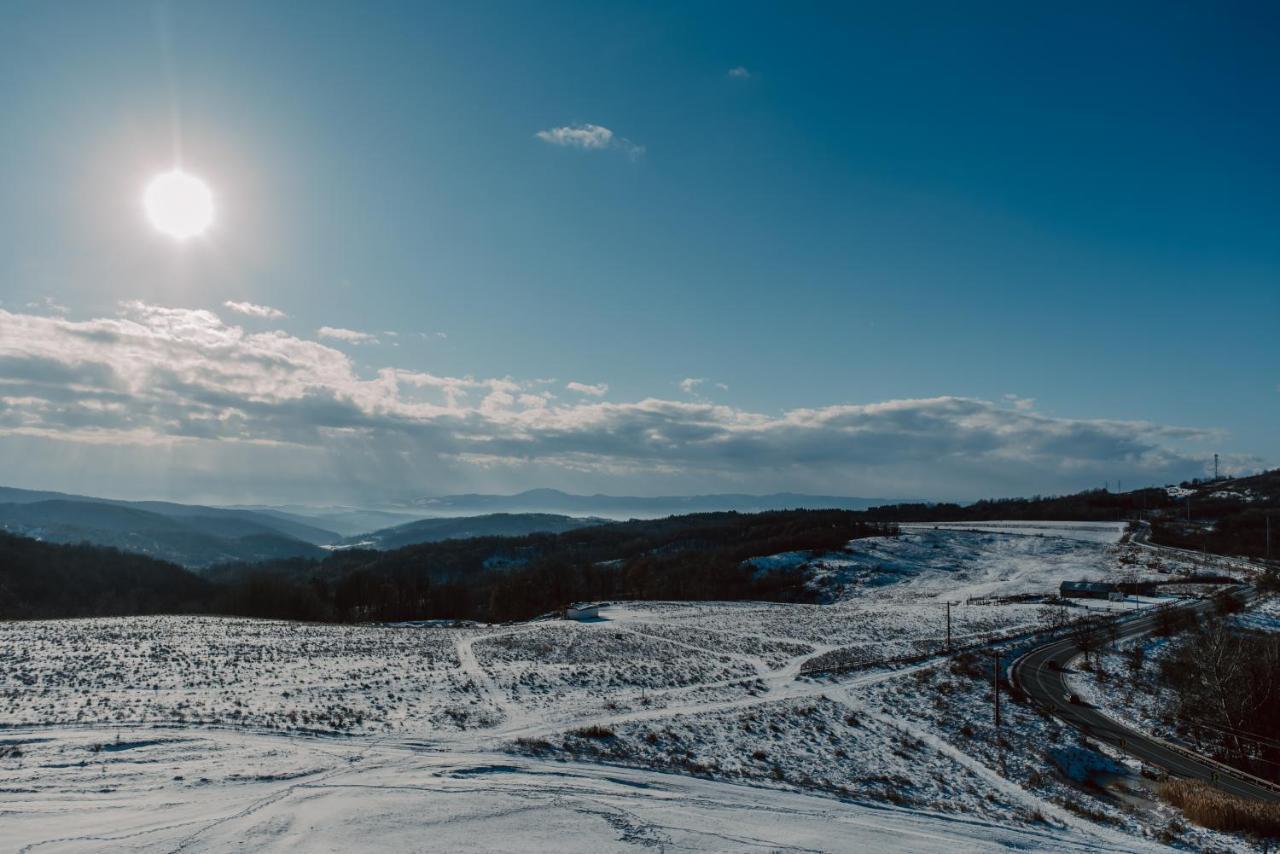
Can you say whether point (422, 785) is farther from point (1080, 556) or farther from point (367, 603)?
point (1080, 556)

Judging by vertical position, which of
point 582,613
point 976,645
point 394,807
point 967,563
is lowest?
point 582,613

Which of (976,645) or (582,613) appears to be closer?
(976,645)

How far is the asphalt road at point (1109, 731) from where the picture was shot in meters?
30.2

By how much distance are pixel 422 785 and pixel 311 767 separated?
3923 millimetres

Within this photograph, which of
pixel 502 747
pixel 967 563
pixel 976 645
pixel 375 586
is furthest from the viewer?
pixel 967 563

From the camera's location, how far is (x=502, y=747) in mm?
24609

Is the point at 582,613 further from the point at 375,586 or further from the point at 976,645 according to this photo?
the point at 375,586

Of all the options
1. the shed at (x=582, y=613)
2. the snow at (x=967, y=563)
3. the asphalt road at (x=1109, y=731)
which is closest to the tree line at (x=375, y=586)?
the snow at (x=967, y=563)

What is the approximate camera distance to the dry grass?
23828 mm

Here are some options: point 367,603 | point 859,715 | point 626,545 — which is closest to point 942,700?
point 859,715

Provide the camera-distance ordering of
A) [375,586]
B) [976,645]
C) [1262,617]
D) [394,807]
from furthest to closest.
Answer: [375,586], [1262,617], [976,645], [394,807]

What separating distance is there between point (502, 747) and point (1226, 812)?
26.7 metres

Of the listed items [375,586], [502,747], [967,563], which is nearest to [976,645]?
[502,747]

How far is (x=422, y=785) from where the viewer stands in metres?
19.4
